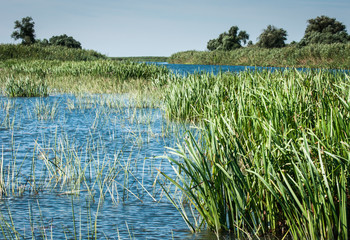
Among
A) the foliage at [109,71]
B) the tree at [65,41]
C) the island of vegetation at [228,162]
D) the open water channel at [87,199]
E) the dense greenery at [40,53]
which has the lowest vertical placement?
the open water channel at [87,199]

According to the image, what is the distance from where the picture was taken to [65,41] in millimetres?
94000

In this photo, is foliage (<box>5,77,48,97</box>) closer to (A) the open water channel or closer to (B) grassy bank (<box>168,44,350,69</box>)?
(A) the open water channel

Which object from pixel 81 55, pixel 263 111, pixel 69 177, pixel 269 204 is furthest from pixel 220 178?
pixel 81 55

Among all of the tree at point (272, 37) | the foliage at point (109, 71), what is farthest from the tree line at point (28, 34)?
the foliage at point (109, 71)

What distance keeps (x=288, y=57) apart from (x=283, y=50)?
3411mm

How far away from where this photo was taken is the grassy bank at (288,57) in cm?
4697

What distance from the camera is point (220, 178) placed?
3887 mm

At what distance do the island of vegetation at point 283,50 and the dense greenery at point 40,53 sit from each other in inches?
848

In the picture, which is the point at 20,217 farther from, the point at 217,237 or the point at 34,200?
the point at 217,237

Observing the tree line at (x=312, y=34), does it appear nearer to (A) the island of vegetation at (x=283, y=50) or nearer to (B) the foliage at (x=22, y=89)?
(A) the island of vegetation at (x=283, y=50)

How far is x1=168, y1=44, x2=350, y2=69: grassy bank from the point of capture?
46969mm

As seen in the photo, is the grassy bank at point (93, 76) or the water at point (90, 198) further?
the grassy bank at point (93, 76)

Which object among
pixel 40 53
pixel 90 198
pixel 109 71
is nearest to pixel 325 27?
pixel 40 53

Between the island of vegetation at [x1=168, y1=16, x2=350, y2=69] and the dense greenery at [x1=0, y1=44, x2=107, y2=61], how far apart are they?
70.7 ft
